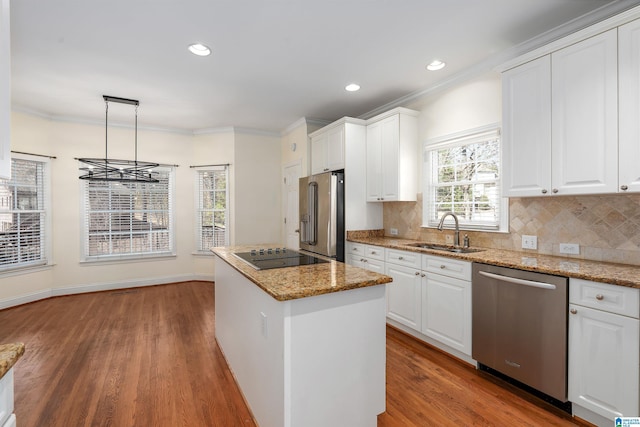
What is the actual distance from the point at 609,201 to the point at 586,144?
505 mm

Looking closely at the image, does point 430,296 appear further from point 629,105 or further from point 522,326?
point 629,105

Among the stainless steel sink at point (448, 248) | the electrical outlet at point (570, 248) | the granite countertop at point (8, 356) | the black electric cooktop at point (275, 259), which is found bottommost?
the granite countertop at point (8, 356)

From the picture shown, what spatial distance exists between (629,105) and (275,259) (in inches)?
99.2

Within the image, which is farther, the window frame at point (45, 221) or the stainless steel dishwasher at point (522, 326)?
the window frame at point (45, 221)

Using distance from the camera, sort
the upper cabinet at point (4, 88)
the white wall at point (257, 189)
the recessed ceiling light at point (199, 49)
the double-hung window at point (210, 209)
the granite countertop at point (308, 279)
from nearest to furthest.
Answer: the upper cabinet at point (4, 88)
the granite countertop at point (308, 279)
the recessed ceiling light at point (199, 49)
the white wall at point (257, 189)
the double-hung window at point (210, 209)

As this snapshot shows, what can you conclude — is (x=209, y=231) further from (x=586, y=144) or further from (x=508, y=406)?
(x=586, y=144)

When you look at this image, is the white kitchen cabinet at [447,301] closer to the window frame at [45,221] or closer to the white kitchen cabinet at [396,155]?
the white kitchen cabinet at [396,155]

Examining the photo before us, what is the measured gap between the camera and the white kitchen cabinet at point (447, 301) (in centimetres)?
255

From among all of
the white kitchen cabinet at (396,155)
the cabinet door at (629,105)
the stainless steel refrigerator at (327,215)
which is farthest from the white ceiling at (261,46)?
the stainless steel refrigerator at (327,215)

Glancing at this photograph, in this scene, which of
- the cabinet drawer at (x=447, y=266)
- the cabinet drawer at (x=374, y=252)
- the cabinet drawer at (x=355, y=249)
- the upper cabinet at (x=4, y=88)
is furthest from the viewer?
the cabinet drawer at (x=355, y=249)

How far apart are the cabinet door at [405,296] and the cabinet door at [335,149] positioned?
59.8 inches

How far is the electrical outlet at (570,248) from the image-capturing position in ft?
7.71

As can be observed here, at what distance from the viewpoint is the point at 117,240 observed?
5070mm

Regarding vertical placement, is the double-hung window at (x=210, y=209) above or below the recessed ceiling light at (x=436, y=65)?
below
